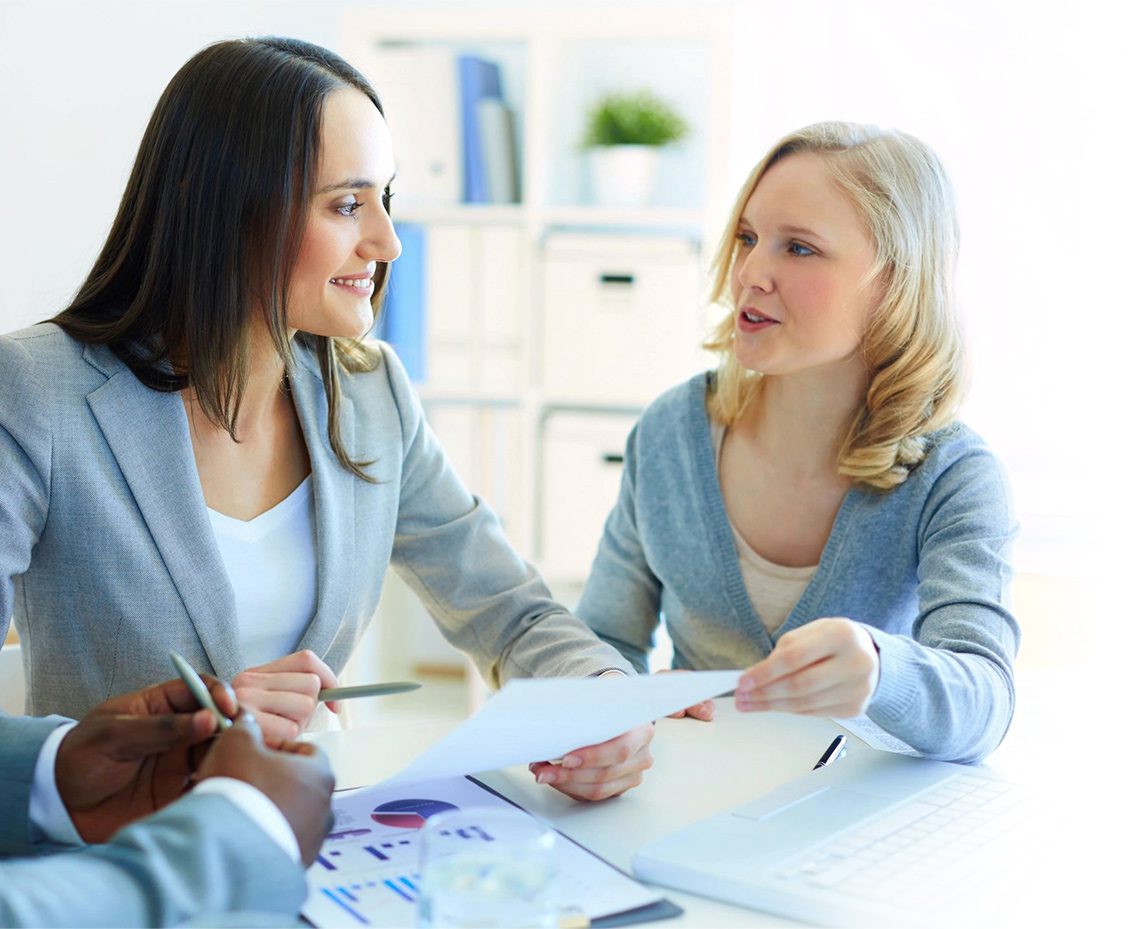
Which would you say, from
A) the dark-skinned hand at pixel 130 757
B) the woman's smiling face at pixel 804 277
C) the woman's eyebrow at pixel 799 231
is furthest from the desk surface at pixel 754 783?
the woman's eyebrow at pixel 799 231

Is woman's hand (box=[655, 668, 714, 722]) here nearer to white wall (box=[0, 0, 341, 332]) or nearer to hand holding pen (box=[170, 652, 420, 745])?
hand holding pen (box=[170, 652, 420, 745])

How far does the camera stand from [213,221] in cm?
129

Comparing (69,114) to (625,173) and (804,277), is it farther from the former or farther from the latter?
(804,277)

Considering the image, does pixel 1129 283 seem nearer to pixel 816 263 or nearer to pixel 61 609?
pixel 816 263

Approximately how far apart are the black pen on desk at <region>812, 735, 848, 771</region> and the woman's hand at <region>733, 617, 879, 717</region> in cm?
17

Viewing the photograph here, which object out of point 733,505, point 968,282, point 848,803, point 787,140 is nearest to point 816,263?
point 787,140

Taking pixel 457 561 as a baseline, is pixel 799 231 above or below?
above

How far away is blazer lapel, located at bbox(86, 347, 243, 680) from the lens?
125 cm

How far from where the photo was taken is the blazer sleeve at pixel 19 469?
1174 millimetres

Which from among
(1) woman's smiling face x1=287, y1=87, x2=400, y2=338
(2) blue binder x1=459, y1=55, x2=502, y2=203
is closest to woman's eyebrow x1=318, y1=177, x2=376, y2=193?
(1) woman's smiling face x1=287, y1=87, x2=400, y2=338

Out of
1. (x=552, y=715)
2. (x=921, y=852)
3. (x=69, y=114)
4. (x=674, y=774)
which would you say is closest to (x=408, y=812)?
(x=552, y=715)

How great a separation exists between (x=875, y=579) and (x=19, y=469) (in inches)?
39.1

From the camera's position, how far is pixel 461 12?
3.02 m

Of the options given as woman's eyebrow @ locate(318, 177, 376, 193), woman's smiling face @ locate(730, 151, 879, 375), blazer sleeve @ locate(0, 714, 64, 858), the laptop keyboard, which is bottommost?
the laptop keyboard
